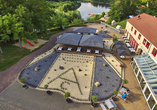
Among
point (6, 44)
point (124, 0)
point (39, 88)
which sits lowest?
point (39, 88)

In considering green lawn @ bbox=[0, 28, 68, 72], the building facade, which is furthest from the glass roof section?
green lawn @ bbox=[0, 28, 68, 72]

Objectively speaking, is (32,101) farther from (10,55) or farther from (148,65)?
(148,65)

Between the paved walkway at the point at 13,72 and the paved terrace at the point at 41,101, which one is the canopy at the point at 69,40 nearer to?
the paved walkway at the point at 13,72

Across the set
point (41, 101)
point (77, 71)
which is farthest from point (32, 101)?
point (77, 71)

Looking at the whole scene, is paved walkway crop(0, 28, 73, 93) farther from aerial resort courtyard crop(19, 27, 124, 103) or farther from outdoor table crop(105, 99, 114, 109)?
outdoor table crop(105, 99, 114, 109)

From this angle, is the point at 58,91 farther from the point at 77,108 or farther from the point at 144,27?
the point at 144,27

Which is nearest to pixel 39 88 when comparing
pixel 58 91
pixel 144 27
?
pixel 58 91
